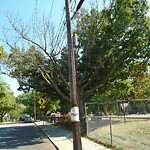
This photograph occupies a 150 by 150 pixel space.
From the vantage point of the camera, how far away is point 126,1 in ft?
43.2

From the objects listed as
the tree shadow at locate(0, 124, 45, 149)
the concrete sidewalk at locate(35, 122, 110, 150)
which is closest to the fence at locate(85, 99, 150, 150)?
the concrete sidewalk at locate(35, 122, 110, 150)

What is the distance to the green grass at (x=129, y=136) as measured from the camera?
7452 mm

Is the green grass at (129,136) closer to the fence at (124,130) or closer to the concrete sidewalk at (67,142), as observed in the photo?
the fence at (124,130)

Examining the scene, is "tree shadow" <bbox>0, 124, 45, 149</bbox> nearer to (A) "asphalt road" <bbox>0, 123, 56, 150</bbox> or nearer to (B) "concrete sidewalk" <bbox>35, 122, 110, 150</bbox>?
(A) "asphalt road" <bbox>0, 123, 56, 150</bbox>

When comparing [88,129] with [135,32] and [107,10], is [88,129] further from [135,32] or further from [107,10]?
[107,10]

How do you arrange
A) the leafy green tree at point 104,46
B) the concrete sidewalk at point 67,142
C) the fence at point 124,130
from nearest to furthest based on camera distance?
1. the fence at point 124,130
2. the concrete sidewalk at point 67,142
3. the leafy green tree at point 104,46

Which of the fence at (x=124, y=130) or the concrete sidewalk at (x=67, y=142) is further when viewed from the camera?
the concrete sidewalk at (x=67, y=142)

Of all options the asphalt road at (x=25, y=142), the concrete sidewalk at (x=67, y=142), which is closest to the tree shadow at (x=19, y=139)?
the asphalt road at (x=25, y=142)

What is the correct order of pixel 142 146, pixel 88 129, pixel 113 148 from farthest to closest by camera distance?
pixel 88 129
pixel 113 148
pixel 142 146

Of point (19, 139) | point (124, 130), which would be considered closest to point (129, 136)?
point (124, 130)

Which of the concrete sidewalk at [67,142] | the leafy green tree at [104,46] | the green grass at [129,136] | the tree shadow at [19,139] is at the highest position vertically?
the leafy green tree at [104,46]

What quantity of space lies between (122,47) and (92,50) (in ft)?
7.47

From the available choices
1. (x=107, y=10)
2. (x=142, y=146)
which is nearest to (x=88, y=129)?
(x=142, y=146)

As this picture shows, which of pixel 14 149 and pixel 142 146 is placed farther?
pixel 14 149
